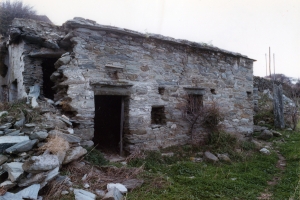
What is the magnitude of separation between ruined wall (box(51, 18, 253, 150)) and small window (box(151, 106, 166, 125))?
120 millimetres

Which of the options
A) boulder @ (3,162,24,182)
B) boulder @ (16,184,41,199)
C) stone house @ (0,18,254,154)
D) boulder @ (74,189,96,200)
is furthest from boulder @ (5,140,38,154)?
stone house @ (0,18,254,154)

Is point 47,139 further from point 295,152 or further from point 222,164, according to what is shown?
point 295,152

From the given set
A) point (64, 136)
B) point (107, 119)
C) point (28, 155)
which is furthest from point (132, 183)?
point (107, 119)

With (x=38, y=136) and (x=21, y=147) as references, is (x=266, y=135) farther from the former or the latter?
(x=21, y=147)

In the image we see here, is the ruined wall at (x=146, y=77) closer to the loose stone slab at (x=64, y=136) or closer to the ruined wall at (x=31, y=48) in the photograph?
the loose stone slab at (x=64, y=136)

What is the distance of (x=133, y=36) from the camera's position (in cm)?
595

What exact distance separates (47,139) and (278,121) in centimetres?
1029

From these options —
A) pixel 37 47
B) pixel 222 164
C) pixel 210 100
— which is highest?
pixel 37 47

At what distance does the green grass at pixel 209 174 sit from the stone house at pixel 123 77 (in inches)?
28.1

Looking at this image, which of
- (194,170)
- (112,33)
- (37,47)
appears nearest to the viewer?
(194,170)

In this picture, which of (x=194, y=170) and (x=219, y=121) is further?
(x=219, y=121)

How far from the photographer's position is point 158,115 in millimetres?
6719

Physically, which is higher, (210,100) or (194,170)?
(210,100)

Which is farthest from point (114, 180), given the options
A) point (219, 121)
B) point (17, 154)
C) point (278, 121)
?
point (278, 121)
